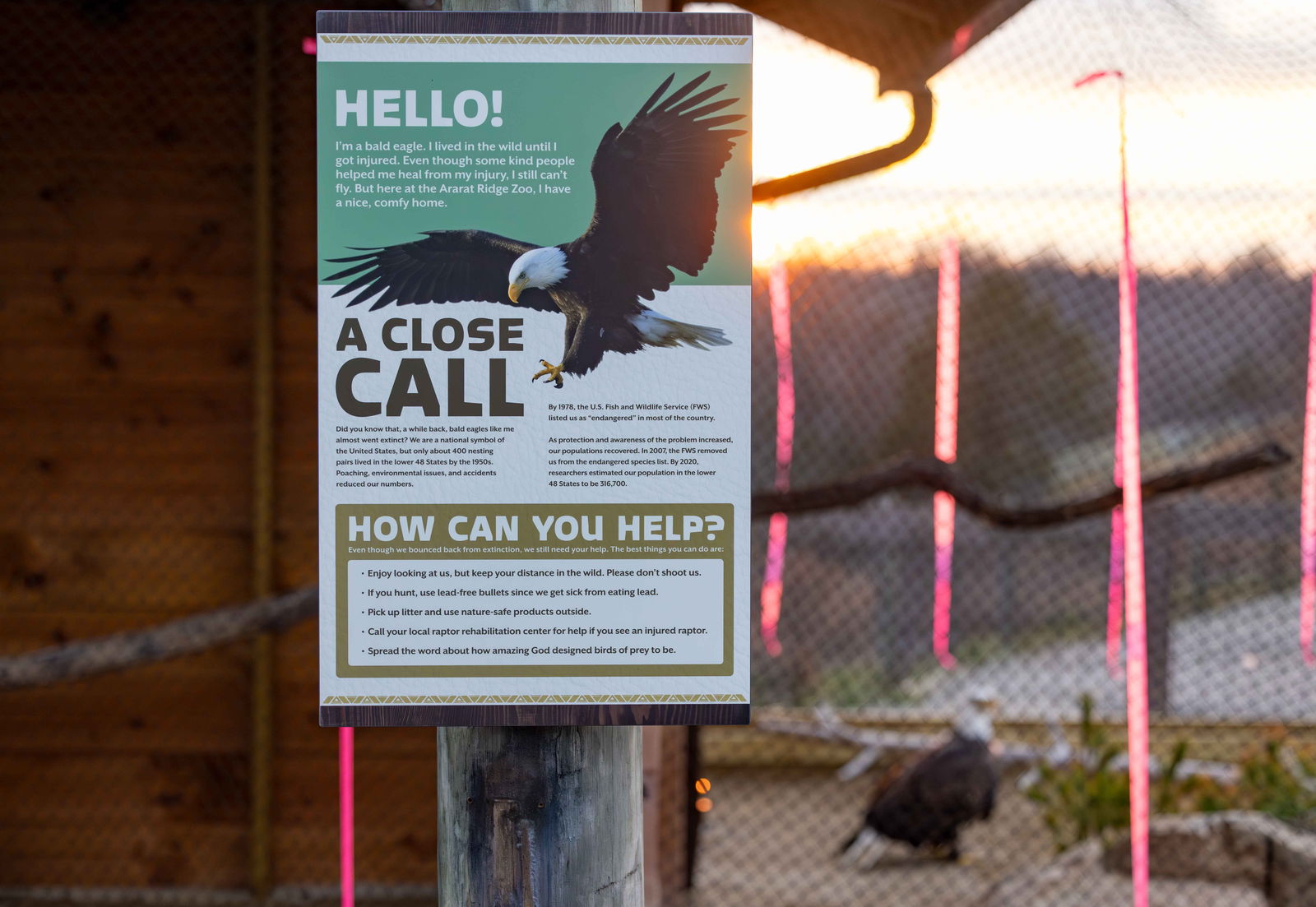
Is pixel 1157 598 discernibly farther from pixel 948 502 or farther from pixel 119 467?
pixel 119 467

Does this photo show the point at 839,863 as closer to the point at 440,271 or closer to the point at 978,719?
the point at 978,719

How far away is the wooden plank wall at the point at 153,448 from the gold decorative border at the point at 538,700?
1953 millimetres

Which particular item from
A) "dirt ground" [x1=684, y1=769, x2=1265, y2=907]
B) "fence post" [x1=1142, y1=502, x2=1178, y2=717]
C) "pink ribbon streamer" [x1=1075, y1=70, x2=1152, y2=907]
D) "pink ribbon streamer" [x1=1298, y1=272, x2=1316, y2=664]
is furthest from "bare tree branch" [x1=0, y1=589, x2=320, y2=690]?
"fence post" [x1=1142, y1=502, x2=1178, y2=717]

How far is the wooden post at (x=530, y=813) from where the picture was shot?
88 cm

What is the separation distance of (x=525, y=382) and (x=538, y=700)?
262 mm

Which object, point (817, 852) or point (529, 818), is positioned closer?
point (529, 818)

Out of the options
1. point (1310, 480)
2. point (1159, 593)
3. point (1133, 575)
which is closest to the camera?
point (1133, 575)

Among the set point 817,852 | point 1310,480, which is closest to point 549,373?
point 1310,480

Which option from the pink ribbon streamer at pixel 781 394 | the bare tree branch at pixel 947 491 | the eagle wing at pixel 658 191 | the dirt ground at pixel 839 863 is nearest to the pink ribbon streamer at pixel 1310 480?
the bare tree branch at pixel 947 491

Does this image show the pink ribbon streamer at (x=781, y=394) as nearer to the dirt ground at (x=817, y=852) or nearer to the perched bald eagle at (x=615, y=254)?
the dirt ground at (x=817, y=852)

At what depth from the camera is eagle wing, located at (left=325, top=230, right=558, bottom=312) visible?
0.84 m

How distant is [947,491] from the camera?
2137 millimetres

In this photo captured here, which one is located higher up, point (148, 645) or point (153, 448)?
point (153, 448)

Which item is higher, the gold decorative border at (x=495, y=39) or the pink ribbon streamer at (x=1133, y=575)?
the gold decorative border at (x=495, y=39)
